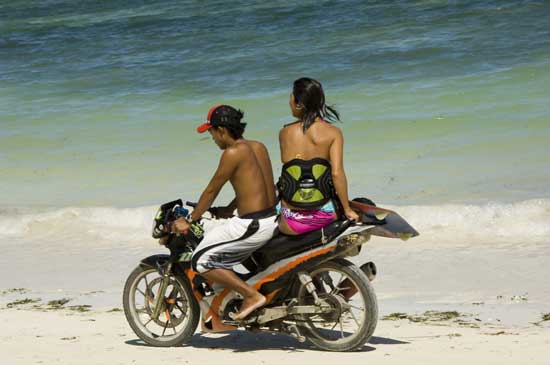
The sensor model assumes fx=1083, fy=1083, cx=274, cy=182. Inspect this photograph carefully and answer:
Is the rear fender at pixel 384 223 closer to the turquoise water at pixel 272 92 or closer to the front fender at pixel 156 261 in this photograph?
the front fender at pixel 156 261

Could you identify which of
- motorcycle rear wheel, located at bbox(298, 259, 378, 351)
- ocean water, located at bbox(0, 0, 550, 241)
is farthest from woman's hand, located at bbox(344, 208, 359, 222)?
ocean water, located at bbox(0, 0, 550, 241)

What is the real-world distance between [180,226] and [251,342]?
2.91ft

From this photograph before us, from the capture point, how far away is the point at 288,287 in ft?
18.4

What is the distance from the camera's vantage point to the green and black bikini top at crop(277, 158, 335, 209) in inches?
213

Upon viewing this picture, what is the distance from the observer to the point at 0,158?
575 inches

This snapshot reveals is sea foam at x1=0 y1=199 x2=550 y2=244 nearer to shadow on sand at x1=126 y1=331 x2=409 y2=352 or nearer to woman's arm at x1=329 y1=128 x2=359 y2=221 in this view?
shadow on sand at x1=126 y1=331 x2=409 y2=352

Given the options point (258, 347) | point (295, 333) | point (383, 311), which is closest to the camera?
point (295, 333)

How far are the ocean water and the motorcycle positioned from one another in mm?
3756

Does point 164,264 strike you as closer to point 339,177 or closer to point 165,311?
point 165,311

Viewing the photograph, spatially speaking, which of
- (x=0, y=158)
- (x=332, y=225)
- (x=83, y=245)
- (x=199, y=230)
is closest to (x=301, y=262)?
(x=332, y=225)

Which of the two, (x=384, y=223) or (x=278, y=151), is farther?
(x=278, y=151)

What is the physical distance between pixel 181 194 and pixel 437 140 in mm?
3888

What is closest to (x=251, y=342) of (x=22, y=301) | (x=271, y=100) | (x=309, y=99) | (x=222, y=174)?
(x=222, y=174)

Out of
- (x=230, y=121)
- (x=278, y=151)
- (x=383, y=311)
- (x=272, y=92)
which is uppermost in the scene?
(x=272, y=92)
